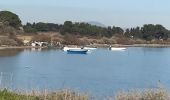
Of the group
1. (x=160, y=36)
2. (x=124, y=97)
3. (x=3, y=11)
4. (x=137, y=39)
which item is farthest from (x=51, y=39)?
(x=124, y=97)

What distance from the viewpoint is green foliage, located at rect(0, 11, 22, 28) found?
7044cm

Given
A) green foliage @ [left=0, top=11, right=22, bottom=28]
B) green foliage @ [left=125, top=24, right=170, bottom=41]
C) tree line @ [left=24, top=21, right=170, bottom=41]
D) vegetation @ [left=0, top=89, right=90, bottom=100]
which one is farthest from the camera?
green foliage @ [left=125, top=24, right=170, bottom=41]

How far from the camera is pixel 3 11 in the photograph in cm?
7281

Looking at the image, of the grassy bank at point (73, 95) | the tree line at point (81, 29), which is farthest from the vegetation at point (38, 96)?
the tree line at point (81, 29)

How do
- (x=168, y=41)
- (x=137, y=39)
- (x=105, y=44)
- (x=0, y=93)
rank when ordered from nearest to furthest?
(x=0, y=93) → (x=105, y=44) → (x=137, y=39) → (x=168, y=41)

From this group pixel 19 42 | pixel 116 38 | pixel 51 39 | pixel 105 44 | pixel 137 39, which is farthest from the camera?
pixel 137 39

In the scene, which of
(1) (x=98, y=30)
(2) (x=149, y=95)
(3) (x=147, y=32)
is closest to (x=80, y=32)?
(1) (x=98, y=30)

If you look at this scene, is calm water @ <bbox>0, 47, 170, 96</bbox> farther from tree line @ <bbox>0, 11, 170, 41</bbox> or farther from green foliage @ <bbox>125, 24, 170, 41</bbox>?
green foliage @ <bbox>125, 24, 170, 41</bbox>

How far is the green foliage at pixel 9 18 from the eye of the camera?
231 ft

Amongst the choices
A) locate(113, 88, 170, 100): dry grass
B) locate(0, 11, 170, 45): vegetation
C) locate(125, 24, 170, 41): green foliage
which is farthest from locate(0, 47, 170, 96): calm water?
locate(125, 24, 170, 41): green foliage

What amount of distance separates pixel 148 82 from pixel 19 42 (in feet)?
154

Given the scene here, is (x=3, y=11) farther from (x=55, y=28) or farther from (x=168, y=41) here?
(x=168, y=41)

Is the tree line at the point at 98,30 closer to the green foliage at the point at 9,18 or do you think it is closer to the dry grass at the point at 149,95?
the green foliage at the point at 9,18

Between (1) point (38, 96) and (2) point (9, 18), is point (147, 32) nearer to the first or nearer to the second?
(2) point (9, 18)
